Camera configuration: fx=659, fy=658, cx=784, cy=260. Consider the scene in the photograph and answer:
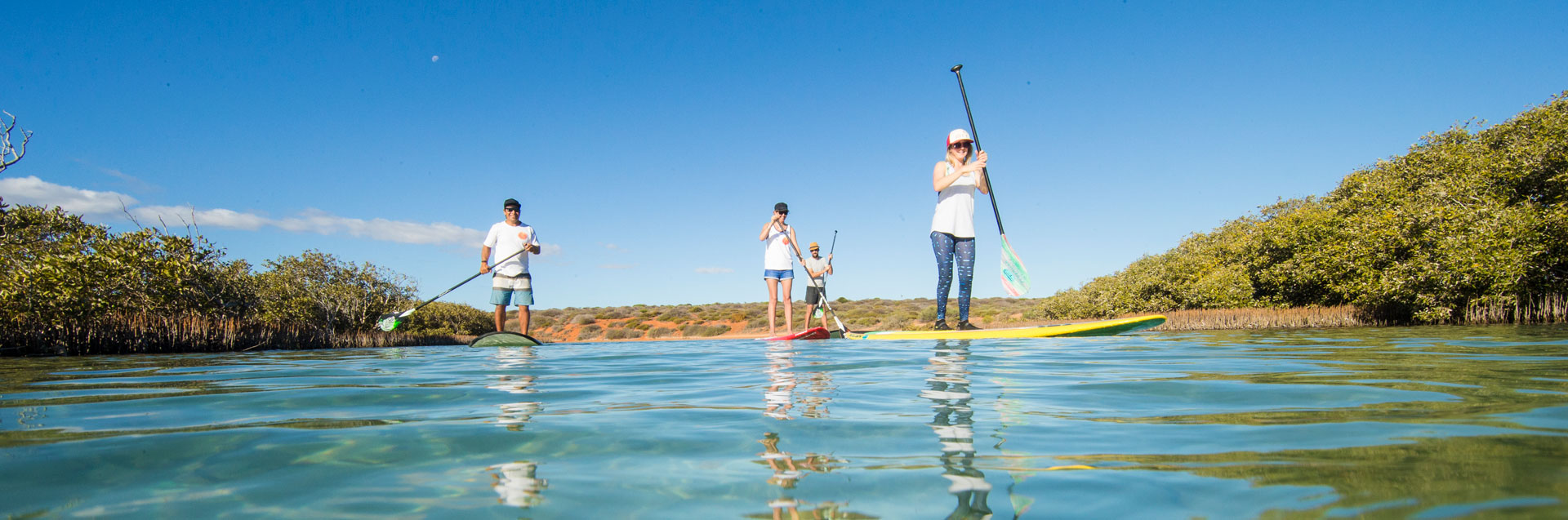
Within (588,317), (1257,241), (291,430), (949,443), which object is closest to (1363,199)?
(1257,241)

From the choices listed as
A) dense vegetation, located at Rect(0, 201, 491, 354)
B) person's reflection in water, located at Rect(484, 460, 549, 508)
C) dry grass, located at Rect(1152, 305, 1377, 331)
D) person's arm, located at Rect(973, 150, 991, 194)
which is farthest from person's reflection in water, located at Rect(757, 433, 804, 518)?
dry grass, located at Rect(1152, 305, 1377, 331)

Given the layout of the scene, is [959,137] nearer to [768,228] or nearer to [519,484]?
[768,228]

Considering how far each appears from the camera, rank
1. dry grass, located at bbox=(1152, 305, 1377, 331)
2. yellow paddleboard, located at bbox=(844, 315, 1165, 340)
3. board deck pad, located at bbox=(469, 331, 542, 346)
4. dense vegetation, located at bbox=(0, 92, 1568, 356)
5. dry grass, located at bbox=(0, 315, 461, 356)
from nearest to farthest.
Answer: yellow paddleboard, located at bbox=(844, 315, 1165, 340)
board deck pad, located at bbox=(469, 331, 542, 346)
dry grass, located at bbox=(0, 315, 461, 356)
dense vegetation, located at bbox=(0, 92, 1568, 356)
dry grass, located at bbox=(1152, 305, 1377, 331)

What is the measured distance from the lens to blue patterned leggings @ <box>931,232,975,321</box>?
645 centimetres

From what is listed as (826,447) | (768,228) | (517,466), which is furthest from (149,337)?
(826,447)

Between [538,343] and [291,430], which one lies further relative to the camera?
[538,343]

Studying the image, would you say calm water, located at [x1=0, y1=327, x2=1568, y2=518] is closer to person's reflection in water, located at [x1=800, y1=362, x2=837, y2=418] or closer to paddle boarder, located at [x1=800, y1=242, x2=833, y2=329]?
person's reflection in water, located at [x1=800, y1=362, x2=837, y2=418]

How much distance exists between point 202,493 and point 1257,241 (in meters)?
22.4

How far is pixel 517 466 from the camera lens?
1.49 meters

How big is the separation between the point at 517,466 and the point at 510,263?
7314mm

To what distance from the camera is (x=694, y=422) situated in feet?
6.67

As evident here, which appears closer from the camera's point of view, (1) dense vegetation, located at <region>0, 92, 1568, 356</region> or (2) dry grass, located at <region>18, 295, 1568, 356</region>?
(2) dry grass, located at <region>18, 295, 1568, 356</region>

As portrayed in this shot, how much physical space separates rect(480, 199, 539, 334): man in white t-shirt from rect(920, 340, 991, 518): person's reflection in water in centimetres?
626

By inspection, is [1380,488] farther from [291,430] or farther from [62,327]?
[62,327]
